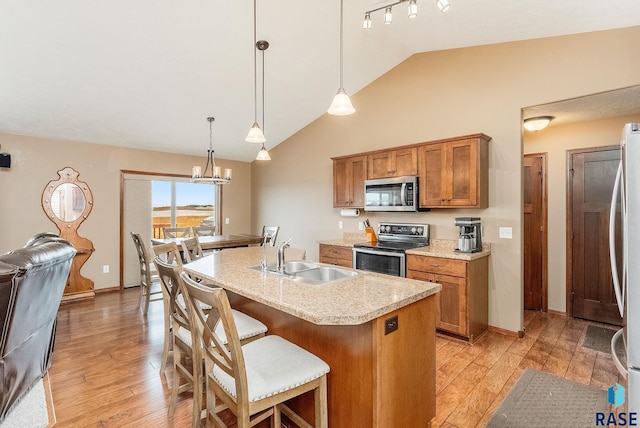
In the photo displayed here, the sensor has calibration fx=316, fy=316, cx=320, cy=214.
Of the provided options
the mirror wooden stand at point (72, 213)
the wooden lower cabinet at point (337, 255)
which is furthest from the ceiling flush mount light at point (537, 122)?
the mirror wooden stand at point (72, 213)

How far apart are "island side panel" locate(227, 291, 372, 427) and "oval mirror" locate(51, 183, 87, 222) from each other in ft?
14.9

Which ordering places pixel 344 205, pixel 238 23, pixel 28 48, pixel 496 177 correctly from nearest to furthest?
1. pixel 28 48
2. pixel 238 23
3. pixel 496 177
4. pixel 344 205

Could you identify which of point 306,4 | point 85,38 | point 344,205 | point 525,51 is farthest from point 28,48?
point 525,51

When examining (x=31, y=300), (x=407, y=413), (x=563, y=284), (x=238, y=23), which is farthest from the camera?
(x=563, y=284)

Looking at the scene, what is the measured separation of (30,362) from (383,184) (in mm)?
3711

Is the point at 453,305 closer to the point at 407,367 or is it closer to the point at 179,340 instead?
the point at 407,367

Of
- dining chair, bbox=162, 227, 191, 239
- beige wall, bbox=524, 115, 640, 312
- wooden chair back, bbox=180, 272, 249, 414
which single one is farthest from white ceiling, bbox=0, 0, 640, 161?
wooden chair back, bbox=180, 272, 249, 414

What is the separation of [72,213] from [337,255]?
13.1ft

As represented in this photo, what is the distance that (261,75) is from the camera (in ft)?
13.1

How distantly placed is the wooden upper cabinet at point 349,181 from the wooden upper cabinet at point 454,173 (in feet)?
2.90

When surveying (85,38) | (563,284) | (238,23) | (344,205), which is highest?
(238,23)

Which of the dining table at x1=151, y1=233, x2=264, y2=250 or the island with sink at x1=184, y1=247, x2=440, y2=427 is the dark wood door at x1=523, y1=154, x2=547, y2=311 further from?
the dining table at x1=151, y1=233, x2=264, y2=250

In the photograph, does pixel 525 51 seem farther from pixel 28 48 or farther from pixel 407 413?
pixel 28 48

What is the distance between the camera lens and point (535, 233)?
13.4 feet
